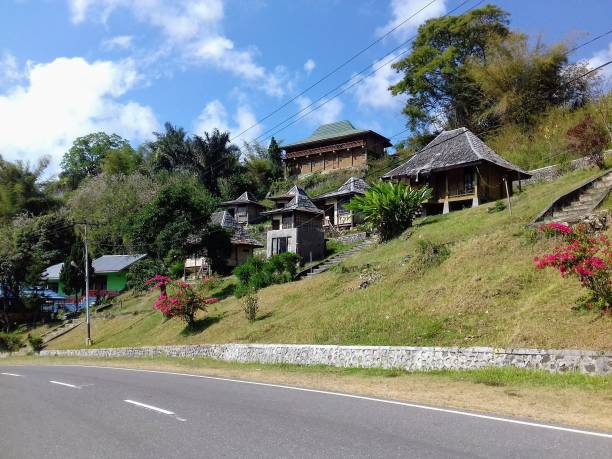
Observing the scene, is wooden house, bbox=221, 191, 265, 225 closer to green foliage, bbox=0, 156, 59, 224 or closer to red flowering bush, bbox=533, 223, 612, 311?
green foliage, bbox=0, 156, 59, 224

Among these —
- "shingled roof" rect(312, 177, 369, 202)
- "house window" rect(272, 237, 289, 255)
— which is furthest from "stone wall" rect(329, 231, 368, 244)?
"shingled roof" rect(312, 177, 369, 202)

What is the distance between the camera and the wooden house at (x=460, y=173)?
117ft

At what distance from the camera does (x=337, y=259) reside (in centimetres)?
3581

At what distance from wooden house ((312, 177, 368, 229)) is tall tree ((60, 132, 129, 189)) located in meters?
53.1

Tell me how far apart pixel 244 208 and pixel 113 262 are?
52.4 ft

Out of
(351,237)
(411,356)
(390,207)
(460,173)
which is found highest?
(460,173)

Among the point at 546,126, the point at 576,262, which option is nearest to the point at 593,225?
the point at 576,262

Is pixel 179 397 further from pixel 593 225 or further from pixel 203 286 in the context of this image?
pixel 203 286

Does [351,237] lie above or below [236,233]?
below

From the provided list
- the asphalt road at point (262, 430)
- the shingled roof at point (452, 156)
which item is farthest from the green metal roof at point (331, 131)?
the asphalt road at point (262, 430)

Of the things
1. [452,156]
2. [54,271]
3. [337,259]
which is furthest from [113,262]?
[452,156]

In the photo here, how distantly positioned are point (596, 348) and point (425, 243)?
39.6 ft

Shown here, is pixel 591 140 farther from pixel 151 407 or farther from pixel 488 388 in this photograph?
pixel 151 407

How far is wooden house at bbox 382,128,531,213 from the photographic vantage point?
35750 millimetres
